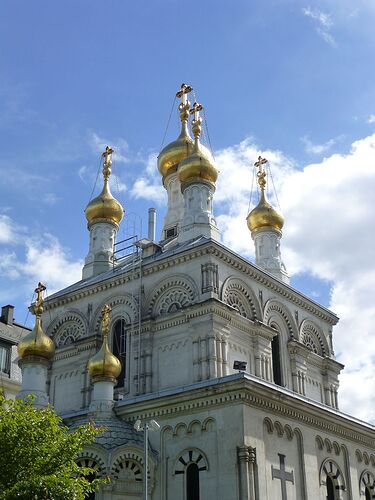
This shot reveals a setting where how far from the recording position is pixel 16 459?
17281mm

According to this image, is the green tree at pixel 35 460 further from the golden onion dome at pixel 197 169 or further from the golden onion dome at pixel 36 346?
the golden onion dome at pixel 197 169

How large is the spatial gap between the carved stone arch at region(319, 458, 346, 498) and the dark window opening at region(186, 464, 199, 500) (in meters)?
4.61

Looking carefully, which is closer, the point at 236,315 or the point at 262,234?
the point at 236,315

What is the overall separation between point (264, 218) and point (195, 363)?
10438 millimetres

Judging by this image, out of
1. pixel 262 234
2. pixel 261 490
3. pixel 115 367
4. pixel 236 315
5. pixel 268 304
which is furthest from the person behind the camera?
pixel 262 234

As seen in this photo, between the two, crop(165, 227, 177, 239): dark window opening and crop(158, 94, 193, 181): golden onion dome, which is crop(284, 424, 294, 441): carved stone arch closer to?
crop(165, 227, 177, 239): dark window opening

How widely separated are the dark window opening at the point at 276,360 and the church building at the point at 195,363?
1.9 inches

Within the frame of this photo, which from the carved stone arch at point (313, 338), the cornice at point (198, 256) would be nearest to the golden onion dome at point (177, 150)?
the cornice at point (198, 256)

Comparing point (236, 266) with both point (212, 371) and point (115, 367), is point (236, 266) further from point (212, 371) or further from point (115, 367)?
point (115, 367)

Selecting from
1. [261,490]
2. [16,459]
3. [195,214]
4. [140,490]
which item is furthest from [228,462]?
[195,214]

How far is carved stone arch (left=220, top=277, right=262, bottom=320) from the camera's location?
29.1 metres

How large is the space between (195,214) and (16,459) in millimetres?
16115

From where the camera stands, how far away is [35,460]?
17.4m

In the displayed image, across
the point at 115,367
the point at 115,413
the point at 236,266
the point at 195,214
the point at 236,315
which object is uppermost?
the point at 195,214
